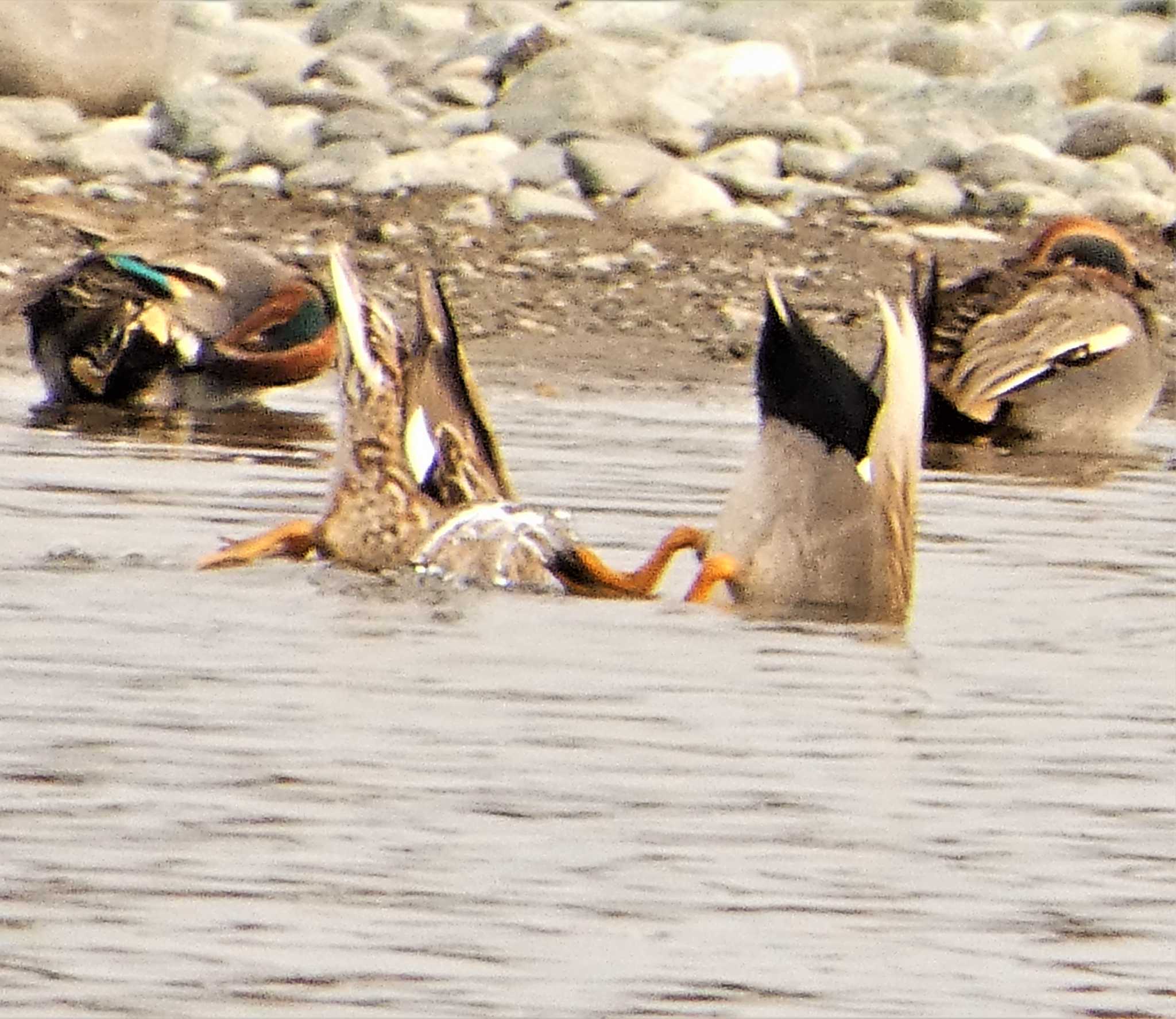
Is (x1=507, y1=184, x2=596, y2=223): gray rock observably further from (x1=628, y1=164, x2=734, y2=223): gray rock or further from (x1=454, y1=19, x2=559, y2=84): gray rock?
(x1=454, y1=19, x2=559, y2=84): gray rock

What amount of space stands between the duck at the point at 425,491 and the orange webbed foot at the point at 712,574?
0.64 feet

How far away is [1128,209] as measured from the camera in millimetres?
19188

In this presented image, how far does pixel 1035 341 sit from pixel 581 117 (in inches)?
287

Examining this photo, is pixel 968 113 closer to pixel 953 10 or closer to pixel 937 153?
pixel 937 153

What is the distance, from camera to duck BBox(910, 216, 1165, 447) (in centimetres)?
1308

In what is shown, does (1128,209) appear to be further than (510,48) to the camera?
No

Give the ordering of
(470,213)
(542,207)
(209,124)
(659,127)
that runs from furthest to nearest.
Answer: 1. (659,127)
2. (209,124)
3. (542,207)
4. (470,213)

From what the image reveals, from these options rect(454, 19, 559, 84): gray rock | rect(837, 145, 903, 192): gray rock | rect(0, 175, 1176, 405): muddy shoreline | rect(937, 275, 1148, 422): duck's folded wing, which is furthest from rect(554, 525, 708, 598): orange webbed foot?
rect(454, 19, 559, 84): gray rock

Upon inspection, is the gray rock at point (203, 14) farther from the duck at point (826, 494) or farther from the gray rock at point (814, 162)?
the duck at point (826, 494)

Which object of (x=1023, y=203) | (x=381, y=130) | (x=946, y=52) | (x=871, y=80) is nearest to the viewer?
(x=1023, y=203)

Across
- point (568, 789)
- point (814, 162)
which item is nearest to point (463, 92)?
point (814, 162)

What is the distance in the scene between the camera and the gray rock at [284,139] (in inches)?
749

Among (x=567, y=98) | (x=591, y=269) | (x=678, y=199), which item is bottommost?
(x=591, y=269)

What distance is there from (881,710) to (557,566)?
1419 millimetres
